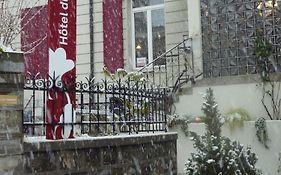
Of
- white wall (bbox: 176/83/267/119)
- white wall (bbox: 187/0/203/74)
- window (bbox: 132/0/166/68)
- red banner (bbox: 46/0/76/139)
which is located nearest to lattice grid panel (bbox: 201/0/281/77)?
white wall (bbox: 187/0/203/74)

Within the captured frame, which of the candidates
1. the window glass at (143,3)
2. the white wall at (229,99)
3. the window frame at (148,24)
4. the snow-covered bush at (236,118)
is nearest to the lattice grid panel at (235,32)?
the white wall at (229,99)

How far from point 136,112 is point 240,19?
201 inches

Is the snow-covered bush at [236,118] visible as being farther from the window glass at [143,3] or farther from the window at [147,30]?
the window glass at [143,3]

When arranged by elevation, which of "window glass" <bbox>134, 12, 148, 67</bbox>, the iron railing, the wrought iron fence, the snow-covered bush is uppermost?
"window glass" <bbox>134, 12, 148, 67</bbox>

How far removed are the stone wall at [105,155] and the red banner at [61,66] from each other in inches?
11.3

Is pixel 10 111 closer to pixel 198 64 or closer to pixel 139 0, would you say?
pixel 198 64

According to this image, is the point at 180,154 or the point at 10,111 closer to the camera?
the point at 10,111

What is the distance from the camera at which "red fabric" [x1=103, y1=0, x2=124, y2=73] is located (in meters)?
15.8

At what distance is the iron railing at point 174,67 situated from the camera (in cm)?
1226

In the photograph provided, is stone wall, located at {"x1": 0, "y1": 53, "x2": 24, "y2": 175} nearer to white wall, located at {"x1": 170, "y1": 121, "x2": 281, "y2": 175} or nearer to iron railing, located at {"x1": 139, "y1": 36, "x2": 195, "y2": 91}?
white wall, located at {"x1": 170, "y1": 121, "x2": 281, "y2": 175}

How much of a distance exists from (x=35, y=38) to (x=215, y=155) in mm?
12195

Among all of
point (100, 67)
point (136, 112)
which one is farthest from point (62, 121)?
point (100, 67)

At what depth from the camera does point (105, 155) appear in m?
6.34

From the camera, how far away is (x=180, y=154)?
10.9 m
